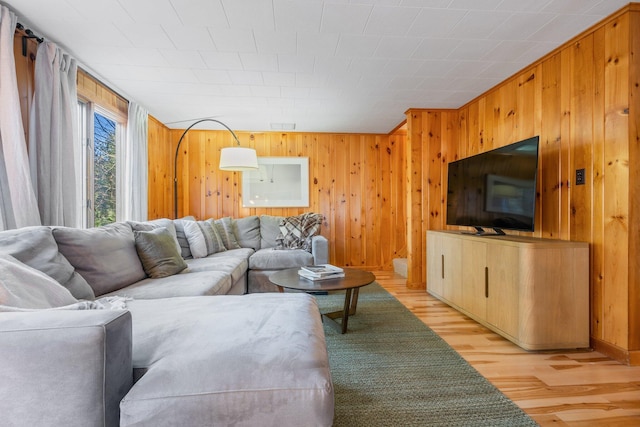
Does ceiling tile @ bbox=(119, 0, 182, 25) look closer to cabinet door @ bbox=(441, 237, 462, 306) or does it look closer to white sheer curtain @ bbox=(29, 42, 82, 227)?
white sheer curtain @ bbox=(29, 42, 82, 227)

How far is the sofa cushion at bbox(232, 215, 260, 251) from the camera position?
425 cm

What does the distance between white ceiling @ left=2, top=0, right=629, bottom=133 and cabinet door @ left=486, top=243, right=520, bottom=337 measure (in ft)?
5.14

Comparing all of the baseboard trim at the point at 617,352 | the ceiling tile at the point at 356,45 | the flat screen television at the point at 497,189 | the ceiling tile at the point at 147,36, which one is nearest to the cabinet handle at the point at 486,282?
the flat screen television at the point at 497,189

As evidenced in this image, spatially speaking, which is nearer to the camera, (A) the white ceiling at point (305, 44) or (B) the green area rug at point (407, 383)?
(B) the green area rug at point (407, 383)

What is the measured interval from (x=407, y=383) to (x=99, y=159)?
3.41 meters

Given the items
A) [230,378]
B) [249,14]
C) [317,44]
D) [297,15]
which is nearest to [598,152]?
[317,44]

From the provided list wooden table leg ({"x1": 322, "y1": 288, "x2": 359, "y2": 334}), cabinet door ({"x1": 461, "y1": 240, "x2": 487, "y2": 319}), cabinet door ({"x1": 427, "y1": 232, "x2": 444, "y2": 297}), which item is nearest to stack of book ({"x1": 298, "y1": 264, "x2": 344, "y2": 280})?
wooden table leg ({"x1": 322, "y1": 288, "x2": 359, "y2": 334})

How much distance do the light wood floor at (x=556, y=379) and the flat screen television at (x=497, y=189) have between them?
2.96ft

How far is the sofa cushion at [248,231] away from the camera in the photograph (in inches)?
167

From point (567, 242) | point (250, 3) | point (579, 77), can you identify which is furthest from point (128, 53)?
point (567, 242)

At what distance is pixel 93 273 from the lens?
1778 millimetres

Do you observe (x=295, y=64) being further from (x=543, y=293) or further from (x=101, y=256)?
(x=543, y=293)

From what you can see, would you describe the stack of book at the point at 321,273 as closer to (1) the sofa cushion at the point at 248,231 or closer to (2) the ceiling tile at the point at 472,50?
(1) the sofa cushion at the point at 248,231

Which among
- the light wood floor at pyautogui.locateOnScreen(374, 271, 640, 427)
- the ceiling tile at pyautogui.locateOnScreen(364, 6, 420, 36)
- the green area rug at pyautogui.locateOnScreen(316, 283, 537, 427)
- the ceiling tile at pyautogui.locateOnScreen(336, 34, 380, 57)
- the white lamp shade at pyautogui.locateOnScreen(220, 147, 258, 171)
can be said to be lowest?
the light wood floor at pyautogui.locateOnScreen(374, 271, 640, 427)
